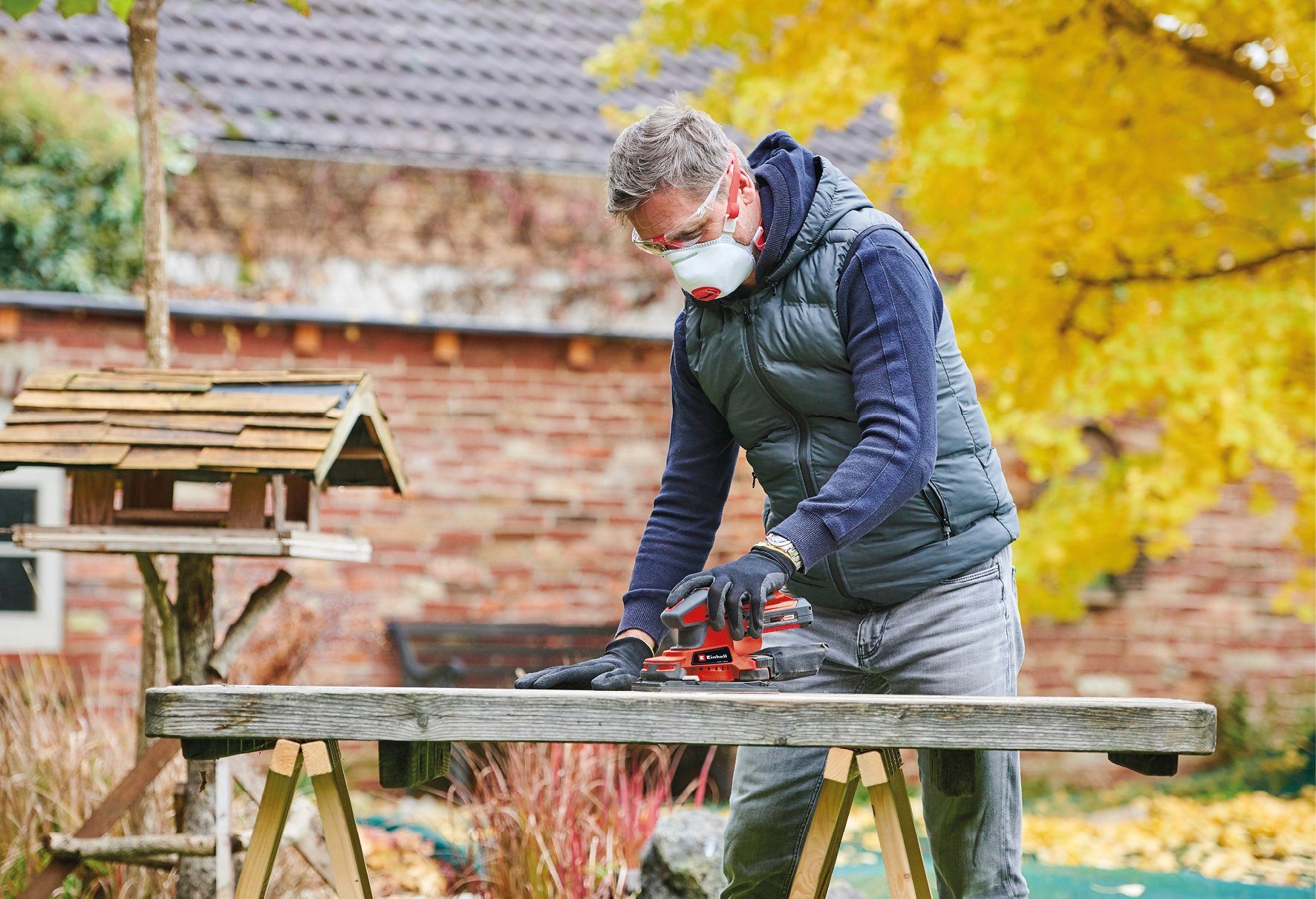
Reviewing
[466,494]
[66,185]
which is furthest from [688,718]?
[66,185]

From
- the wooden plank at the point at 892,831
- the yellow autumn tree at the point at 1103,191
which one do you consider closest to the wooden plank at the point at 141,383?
the wooden plank at the point at 892,831

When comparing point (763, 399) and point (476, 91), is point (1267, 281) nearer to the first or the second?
point (763, 399)

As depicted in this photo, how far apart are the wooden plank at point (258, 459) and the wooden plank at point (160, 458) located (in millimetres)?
28

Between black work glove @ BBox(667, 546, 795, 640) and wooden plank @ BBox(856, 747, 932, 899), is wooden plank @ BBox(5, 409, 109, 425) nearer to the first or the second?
black work glove @ BBox(667, 546, 795, 640)

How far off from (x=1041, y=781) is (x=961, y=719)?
5.62m

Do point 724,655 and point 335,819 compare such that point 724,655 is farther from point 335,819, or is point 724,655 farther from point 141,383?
point 141,383

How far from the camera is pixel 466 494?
6523 mm

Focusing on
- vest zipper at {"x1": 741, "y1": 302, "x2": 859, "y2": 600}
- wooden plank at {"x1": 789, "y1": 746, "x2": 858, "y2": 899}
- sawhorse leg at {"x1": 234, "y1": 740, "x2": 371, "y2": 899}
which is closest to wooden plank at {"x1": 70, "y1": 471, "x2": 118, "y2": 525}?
sawhorse leg at {"x1": 234, "y1": 740, "x2": 371, "y2": 899}

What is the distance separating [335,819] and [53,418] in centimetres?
156

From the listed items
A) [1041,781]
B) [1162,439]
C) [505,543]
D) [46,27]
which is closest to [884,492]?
[1162,439]

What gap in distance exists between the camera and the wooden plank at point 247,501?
318cm

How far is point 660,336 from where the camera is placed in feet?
21.9

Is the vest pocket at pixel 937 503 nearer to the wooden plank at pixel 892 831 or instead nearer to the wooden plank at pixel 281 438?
the wooden plank at pixel 892 831

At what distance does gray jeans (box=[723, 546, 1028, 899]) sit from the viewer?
2.19 metres
